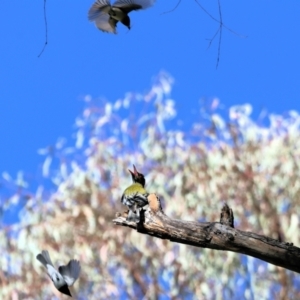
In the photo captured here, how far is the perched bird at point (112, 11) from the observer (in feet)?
7.97

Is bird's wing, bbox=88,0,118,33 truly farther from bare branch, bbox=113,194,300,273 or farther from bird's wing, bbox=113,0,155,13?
bare branch, bbox=113,194,300,273

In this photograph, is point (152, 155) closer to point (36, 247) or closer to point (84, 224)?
point (84, 224)

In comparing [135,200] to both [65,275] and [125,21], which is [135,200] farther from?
[65,275]

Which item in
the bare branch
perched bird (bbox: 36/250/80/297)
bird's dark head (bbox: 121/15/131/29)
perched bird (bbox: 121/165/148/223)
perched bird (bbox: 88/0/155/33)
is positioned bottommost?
the bare branch

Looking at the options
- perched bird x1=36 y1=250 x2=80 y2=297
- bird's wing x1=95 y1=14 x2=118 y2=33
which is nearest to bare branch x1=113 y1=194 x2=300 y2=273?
bird's wing x1=95 y1=14 x2=118 y2=33

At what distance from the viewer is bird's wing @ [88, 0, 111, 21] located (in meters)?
2.44

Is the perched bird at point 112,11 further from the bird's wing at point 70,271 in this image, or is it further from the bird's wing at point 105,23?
the bird's wing at point 70,271

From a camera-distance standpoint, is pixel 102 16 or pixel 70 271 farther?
pixel 70 271

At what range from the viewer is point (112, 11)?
246cm

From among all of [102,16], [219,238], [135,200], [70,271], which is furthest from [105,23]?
[70,271]

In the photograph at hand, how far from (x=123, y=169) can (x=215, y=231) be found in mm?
4619

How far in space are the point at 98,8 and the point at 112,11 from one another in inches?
1.8

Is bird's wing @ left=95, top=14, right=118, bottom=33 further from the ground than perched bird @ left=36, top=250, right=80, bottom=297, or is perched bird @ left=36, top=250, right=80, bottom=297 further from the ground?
bird's wing @ left=95, top=14, right=118, bottom=33

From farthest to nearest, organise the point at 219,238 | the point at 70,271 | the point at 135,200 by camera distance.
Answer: the point at 70,271, the point at 135,200, the point at 219,238
